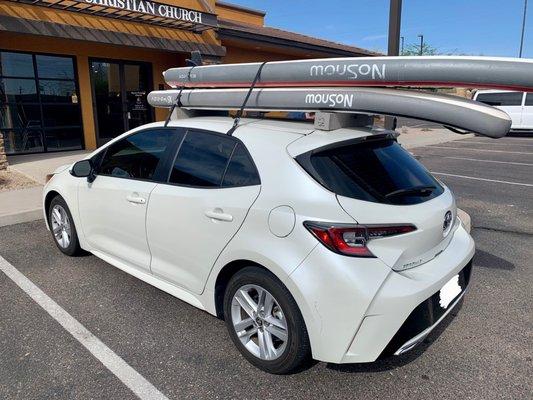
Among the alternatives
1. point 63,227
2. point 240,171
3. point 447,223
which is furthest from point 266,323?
point 63,227

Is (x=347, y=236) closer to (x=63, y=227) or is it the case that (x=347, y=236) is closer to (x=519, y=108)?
(x=63, y=227)

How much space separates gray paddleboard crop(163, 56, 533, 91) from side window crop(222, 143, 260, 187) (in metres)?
0.64

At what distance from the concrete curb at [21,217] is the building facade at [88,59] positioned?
3934mm

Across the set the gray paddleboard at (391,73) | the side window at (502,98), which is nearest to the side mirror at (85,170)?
the gray paddleboard at (391,73)

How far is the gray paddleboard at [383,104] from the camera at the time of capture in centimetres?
223

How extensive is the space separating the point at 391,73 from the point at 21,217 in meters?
5.35

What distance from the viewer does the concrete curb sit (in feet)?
18.6

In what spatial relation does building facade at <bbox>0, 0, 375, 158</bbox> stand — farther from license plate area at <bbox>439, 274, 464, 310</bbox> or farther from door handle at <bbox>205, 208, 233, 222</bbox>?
license plate area at <bbox>439, 274, 464, 310</bbox>

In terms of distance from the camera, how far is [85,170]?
396cm

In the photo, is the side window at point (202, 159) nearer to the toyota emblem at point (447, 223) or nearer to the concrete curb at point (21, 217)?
the toyota emblem at point (447, 223)

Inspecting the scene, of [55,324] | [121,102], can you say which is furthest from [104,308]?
[121,102]

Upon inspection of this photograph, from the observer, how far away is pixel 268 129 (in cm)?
285

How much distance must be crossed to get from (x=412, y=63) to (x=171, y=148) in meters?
1.84

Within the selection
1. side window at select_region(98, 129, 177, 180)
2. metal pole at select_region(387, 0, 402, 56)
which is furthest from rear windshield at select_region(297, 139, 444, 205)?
metal pole at select_region(387, 0, 402, 56)
